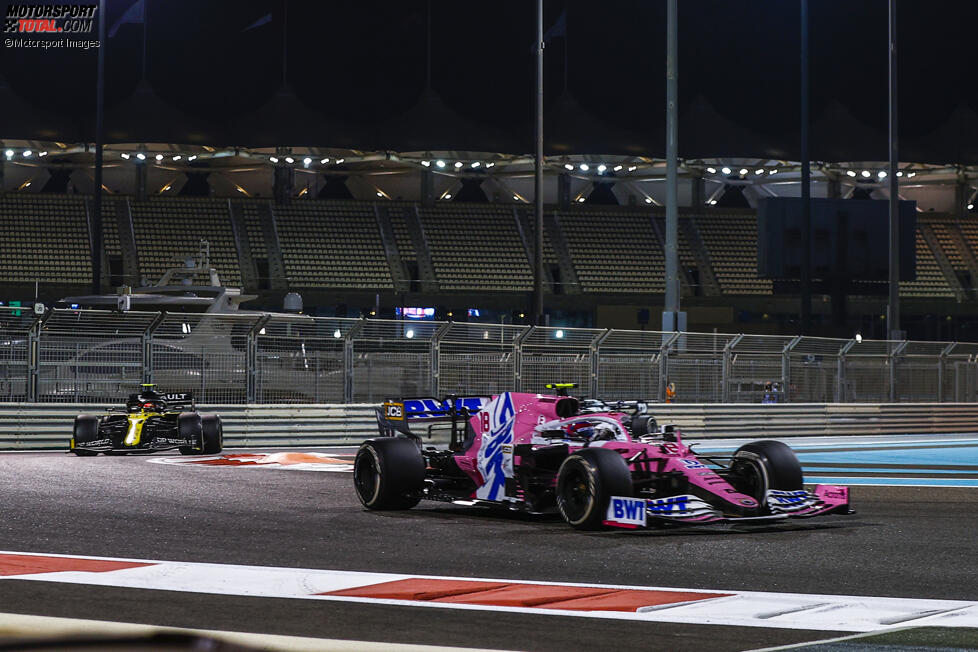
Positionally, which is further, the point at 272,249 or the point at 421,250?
the point at 421,250

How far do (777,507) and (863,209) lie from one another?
28615 mm

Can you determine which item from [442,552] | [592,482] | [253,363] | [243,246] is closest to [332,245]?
[243,246]

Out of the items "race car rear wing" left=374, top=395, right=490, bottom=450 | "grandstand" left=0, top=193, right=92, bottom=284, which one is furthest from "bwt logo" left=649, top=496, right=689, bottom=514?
"grandstand" left=0, top=193, right=92, bottom=284

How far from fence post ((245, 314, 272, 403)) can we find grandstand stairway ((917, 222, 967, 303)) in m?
38.0

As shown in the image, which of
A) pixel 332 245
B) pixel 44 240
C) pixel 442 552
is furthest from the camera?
pixel 332 245

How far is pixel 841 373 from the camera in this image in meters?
29.0

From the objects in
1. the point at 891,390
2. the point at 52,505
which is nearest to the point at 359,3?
the point at 891,390

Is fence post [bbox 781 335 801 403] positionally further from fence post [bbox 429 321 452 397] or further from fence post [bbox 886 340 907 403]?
fence post [bbox 429 321 452 397]

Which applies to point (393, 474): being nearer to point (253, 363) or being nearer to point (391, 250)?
point (253, 363)

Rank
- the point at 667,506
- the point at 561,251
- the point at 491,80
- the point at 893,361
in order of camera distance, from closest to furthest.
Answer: the point at 667,506 → the point at 893,361 → the point at 491,80 → the point at 561,251

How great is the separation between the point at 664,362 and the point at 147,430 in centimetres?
1020

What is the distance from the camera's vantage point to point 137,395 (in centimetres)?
1989

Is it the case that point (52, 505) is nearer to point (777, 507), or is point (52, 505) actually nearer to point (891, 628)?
point (777, 507)

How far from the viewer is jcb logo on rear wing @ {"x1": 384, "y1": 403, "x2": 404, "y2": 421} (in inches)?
516
